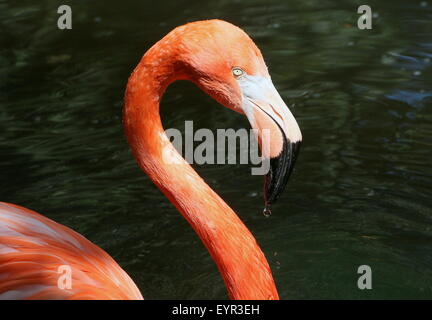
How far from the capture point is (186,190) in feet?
11.4

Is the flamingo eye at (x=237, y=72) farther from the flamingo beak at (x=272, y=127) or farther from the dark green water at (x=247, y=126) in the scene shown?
the dark green water at (x=247, y=126)

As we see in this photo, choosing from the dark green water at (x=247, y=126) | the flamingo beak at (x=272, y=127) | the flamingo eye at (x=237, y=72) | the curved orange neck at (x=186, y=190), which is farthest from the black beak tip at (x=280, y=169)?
the dark green water at (x=247, y=126)

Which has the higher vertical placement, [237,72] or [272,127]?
[237,72]

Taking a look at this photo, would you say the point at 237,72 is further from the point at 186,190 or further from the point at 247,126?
the point at 247,126

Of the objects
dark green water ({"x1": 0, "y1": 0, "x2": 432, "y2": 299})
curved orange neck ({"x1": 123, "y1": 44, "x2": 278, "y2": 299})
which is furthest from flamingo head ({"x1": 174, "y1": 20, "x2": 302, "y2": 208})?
dark green water ({"x1": 0, "y1": 0, "x2": 432, "y2": 299})

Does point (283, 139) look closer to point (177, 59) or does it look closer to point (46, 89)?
point (177, 59)

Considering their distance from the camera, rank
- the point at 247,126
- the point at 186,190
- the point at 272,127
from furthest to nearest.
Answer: the point at 247,126, the point at 186,190, the point at 272,127

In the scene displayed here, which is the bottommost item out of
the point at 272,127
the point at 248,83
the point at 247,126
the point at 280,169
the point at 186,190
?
the point at 247,126

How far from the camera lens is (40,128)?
645cm

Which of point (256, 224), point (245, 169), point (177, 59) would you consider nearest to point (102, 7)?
point (245, 169)

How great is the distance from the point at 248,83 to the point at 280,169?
42 cm

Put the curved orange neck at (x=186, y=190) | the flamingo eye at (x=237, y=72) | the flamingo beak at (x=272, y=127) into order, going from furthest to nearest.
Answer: the curved orange neck at (x=186, y=190), the flamingo eye at (x=237, y=72), the flamingo beak at (x=272, y=127)

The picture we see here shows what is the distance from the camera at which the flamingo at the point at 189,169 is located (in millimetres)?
3223

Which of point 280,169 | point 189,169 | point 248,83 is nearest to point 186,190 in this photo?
point 189,169
